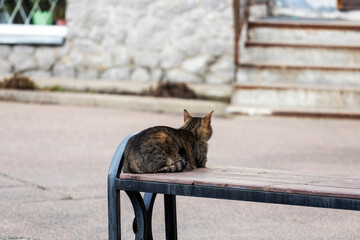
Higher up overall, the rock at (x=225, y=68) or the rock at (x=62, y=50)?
the rock at (x=62, y=50)

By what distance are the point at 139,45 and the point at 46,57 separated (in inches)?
61.1

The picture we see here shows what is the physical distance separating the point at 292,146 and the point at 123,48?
13.3 feet

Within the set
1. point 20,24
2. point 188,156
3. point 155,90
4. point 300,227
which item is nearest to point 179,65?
point 155,90

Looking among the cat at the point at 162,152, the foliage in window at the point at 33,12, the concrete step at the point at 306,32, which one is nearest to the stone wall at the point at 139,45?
the foliage in window at the point at 33,12

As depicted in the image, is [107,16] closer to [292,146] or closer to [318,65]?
[318,65]

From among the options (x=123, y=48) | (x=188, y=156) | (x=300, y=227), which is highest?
(x=123, y=48)

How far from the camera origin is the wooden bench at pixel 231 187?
268cm

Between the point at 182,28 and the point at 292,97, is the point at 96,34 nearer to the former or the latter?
the point at 182,28

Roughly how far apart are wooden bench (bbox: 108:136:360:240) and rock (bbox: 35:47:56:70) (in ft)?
25.4

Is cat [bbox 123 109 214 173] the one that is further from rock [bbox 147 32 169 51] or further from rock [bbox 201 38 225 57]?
rock [bbox 147 32 169 51]

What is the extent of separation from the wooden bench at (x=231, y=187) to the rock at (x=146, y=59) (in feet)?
23.3

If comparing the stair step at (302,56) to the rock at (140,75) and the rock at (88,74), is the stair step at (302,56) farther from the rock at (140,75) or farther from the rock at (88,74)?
the rock at (88,74)

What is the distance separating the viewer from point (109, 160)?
251 inches

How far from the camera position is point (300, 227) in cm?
429
